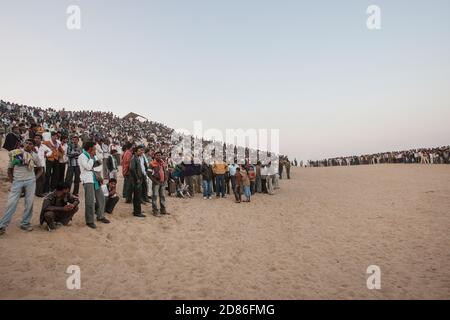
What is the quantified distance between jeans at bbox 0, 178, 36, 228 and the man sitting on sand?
0.31 meters

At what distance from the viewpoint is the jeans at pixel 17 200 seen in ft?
21.8

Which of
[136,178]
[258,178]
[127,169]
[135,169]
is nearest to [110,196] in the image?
[136,178]

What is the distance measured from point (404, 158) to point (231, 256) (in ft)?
149

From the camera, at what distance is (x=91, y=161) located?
7.85 metres

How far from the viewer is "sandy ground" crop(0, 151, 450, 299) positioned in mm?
5492

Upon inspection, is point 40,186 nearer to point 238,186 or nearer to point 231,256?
point 231,256

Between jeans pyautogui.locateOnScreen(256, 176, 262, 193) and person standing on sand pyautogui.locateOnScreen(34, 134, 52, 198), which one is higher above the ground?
person standing on sand pyautogui.locateOnScreen(34, 134, 52, 198)

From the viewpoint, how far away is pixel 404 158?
145 feet

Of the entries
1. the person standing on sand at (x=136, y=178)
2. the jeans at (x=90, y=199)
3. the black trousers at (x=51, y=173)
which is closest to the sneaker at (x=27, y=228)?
the jeans at (x=90, y=199)

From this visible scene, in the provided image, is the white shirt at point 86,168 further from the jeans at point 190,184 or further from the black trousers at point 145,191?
the jeans at point 190,184

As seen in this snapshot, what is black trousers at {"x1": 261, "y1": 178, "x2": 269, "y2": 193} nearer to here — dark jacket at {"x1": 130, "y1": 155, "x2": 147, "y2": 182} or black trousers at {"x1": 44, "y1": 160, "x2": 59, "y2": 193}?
dark jacket at {"x1": 130, "y1": 155, "x2": 147, "y2": 182}

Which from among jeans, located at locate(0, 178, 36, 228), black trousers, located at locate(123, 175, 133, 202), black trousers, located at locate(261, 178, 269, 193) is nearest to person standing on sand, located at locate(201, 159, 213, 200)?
black trousers, located at locate(261, 178, 269, 193)
